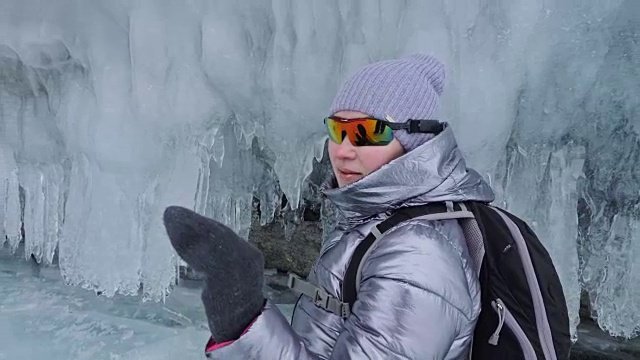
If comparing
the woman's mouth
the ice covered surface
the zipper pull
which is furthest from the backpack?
the ice covered surface

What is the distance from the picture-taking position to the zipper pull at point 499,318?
2.81 feet

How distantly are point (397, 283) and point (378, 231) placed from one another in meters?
0.10

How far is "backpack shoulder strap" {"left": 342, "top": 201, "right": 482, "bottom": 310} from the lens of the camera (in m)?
0.86

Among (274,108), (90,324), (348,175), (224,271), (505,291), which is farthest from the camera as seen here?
(90,324)

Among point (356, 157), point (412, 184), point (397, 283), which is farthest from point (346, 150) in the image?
point (397, 283)

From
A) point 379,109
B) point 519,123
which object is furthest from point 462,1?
point 379,109

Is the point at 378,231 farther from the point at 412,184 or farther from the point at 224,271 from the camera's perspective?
the point at 224,271

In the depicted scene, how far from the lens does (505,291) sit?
87 cm

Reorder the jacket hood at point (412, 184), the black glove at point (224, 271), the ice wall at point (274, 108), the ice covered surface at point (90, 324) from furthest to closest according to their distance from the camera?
the ice covered surface at point (90, 324) → the ice wall at point (274, 108) → the jacket hood at point (412, 184) → the black glove at point (224, 271)

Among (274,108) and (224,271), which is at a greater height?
(274,108)

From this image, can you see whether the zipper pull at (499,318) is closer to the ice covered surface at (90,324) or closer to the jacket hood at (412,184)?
the jacket hood at (412,184)

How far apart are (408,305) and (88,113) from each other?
7.74 ft

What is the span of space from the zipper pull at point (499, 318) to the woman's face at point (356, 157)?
0.24 meters

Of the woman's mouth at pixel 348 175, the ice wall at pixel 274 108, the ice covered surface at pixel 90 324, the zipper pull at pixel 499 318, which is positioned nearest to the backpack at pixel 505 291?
the zipper pull at pixel 499 318
